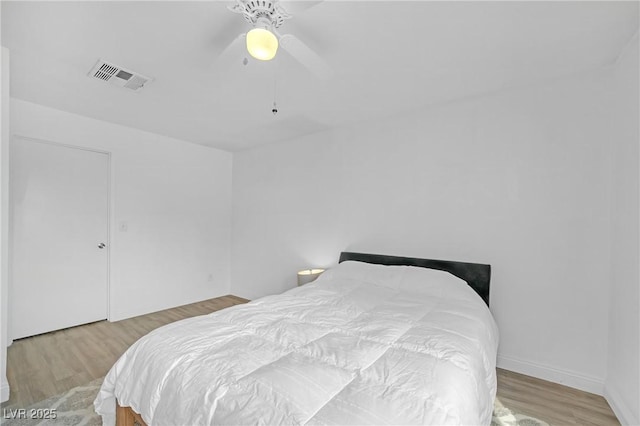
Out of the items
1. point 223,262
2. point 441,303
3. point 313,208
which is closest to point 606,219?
point 441,303

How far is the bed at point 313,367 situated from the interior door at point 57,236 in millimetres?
2224

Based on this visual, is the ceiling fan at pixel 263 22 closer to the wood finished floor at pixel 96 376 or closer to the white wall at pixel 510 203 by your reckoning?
the white wall at pixel 510 203

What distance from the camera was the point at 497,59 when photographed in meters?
2.02

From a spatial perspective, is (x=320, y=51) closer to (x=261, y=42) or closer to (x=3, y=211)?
(x=261, y=42)

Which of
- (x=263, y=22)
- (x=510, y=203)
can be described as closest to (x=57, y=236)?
(x=263, y=22)

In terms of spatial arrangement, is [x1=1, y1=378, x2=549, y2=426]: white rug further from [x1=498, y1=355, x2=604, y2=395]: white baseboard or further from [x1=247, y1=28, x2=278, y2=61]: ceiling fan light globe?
[x1=247, y1=28, x2=278, y2=61]: ceiling fan light globe

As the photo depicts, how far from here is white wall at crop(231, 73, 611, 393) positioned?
214 cm

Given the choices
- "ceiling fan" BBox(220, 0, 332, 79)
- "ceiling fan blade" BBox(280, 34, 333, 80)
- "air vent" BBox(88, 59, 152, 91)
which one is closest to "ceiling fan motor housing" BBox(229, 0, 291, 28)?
"ceiling fan" BBox(220, 0, 332, 79)

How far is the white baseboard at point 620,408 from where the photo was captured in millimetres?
1653

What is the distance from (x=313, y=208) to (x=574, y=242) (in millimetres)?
2524

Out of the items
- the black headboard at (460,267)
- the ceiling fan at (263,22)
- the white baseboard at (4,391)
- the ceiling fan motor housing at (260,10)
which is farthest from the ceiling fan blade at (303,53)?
the white baseboard at (4,391)

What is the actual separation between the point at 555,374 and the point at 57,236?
4.82 m

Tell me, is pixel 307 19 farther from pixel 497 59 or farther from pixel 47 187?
pixel 47 187

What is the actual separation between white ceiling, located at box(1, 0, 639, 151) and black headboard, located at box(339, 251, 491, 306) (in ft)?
4.92
